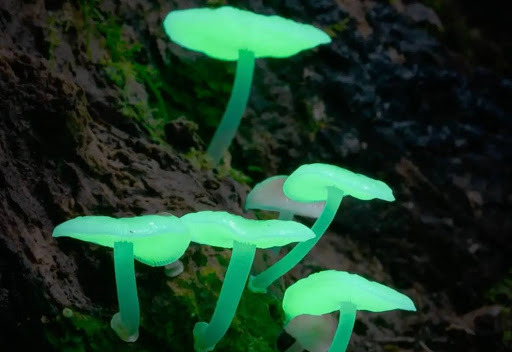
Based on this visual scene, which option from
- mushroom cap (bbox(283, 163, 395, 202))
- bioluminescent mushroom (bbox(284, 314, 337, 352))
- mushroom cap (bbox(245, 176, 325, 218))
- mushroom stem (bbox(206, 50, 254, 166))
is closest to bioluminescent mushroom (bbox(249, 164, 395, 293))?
mushroom cap (bbox(283, 163, 395, 202))

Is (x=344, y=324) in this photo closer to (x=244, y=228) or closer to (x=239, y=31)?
(x=244, y=228)

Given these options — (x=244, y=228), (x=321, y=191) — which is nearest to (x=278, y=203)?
(x=321, y=191)

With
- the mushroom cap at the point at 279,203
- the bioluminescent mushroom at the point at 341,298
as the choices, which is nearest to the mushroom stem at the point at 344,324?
the bioluminescent mushroom at the point at 341,298

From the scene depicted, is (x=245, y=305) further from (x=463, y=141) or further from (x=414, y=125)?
(x=463, y=141)

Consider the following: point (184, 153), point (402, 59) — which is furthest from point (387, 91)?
point (184, 153)

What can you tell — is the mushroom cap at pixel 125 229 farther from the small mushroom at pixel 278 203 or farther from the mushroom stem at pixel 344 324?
the small mushroom at pixel 278 203

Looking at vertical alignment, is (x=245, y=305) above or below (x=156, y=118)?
below

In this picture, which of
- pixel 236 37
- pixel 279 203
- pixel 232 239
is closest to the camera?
pixel 232 239
